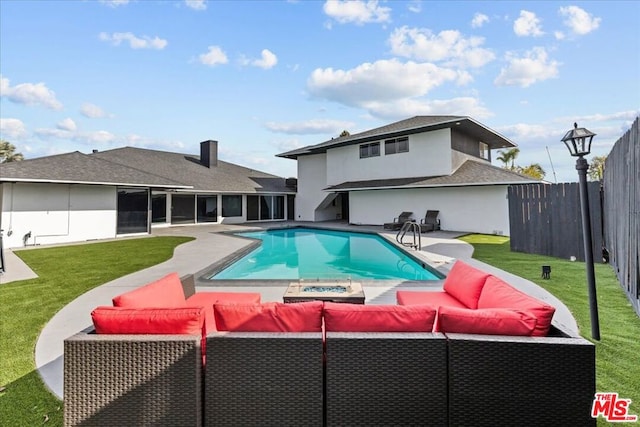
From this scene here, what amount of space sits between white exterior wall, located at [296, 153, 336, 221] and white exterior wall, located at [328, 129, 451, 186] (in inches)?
51.3

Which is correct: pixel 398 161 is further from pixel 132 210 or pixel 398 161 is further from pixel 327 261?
pixel 132 210

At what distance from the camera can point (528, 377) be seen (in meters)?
2.26

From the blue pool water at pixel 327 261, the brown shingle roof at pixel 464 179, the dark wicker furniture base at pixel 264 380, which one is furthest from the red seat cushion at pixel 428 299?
the brown shingle roof at pixel 464 179

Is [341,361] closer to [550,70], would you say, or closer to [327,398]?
[327,398]

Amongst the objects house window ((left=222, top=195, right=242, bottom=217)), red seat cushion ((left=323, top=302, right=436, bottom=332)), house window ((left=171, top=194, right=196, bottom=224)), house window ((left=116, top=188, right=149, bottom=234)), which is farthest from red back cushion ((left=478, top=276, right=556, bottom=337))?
house window ((left=222, top=195, right=242, bottom=217))

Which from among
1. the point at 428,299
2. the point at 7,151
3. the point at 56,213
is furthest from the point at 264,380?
the point at 7,151

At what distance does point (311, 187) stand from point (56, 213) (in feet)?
53.1

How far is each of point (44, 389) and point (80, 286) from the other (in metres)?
4.39

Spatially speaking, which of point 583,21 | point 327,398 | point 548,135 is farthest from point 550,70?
point 548,135

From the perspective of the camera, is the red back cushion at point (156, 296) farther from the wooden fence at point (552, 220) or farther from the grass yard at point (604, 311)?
the wooden fence at point (552, 220)

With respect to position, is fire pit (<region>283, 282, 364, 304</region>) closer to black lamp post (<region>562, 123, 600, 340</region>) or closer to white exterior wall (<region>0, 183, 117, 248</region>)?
black lamp post (<region>562, 123, 600, 340</region>)

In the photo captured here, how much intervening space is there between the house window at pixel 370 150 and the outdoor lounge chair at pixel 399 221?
14.8 feet

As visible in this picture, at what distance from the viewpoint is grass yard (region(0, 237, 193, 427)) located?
288 centimetres

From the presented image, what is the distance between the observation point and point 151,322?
251cm
